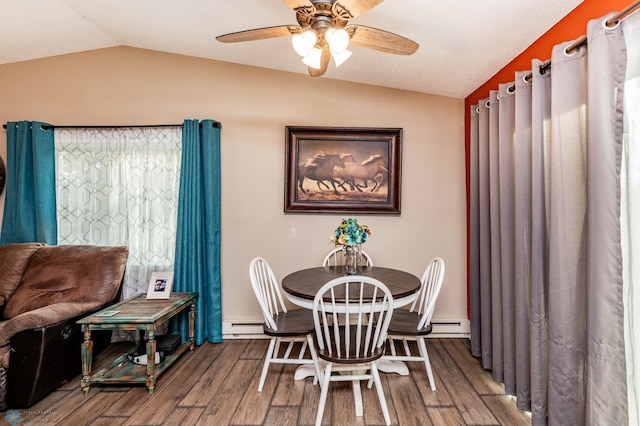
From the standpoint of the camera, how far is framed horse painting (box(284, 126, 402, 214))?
10.5ft

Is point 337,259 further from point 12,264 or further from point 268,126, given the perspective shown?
point 12,264

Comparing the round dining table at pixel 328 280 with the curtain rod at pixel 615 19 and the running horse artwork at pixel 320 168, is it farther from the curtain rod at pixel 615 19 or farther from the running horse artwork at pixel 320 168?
the curtain rod at pixel 615 19

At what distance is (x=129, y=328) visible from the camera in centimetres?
232

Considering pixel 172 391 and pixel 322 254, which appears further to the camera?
pixel 322 254

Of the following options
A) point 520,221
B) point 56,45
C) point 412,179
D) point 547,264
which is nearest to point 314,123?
point 412,179

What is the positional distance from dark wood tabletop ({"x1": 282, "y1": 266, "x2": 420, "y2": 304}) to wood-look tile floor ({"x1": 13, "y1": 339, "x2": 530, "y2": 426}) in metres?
Result: 0.70

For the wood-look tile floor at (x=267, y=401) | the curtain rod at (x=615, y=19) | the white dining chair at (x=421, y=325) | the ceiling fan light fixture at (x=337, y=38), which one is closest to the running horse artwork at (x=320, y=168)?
the white dining chair at (x=421, y=325)

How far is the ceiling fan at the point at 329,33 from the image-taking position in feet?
5.16

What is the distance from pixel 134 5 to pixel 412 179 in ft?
8.97

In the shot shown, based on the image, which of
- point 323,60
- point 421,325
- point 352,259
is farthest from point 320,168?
point 421,325

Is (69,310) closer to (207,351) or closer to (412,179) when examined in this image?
(207,351)

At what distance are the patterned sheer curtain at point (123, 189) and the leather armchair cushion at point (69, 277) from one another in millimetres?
264

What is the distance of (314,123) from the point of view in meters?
3.23

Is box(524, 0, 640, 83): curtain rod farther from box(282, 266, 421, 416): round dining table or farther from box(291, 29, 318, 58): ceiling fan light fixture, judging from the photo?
box(282, 266, 421, 416): round dining table
